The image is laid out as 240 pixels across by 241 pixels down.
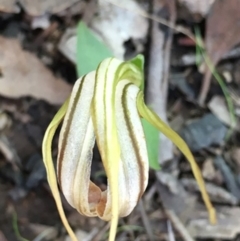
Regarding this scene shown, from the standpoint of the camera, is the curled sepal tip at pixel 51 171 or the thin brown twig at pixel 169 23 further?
the thin brown twig at pixel 169 23

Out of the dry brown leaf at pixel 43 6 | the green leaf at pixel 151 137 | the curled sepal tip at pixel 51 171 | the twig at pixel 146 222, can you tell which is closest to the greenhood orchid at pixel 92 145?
the curled sepal tip at pixel 51 171

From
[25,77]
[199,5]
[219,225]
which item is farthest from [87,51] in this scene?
[219,225]

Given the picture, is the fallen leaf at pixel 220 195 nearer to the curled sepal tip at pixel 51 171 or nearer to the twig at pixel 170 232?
the twig at pixel 170 232

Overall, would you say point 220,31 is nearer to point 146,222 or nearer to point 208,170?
point 208,170

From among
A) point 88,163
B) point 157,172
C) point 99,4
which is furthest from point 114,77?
point 99,4

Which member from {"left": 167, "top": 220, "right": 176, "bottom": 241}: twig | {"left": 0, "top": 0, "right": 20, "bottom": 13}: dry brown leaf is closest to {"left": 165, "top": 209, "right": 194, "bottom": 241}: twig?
{"left": 167, "top": 220, "right": 176, "bottom": 241}: twig

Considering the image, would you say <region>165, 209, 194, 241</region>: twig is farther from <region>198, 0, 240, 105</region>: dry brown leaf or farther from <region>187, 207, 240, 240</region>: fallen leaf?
<region>198, 0, 240, 105</region>: dry brown leaf
